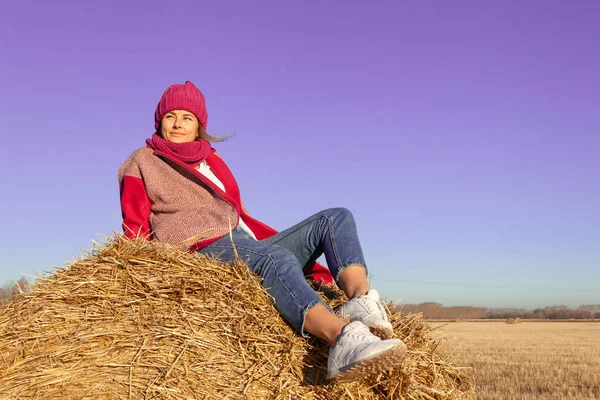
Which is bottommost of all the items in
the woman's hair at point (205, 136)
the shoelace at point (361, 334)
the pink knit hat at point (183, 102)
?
the shoelace at point (361, 334)

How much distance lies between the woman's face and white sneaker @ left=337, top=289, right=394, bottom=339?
6.00ft

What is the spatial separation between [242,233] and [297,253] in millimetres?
444

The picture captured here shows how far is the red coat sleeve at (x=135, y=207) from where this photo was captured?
12.6 ft

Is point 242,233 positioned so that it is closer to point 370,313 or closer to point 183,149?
point 183,149

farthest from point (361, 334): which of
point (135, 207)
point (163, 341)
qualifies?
point (135, 207)

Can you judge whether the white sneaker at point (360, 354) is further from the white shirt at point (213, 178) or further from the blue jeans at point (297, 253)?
the white shirt at point (213, 178)

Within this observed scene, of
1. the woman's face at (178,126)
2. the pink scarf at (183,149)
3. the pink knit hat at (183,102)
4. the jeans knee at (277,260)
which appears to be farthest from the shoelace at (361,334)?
the pink knit hat at (183,102)

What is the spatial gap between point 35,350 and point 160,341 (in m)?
0.66

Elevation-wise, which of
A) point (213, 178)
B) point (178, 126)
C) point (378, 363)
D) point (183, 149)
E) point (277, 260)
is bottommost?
point (378, 363)

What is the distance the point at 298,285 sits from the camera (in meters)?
3.21

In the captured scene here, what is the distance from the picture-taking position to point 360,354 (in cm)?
268

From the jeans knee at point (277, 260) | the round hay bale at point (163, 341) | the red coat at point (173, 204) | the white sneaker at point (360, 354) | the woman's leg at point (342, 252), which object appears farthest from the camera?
the red coat at point (173, 204)

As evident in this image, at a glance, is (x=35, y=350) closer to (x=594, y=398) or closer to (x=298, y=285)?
(x=298, y=285)

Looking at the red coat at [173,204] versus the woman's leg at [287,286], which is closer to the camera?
the woman's leg at [287,286]
